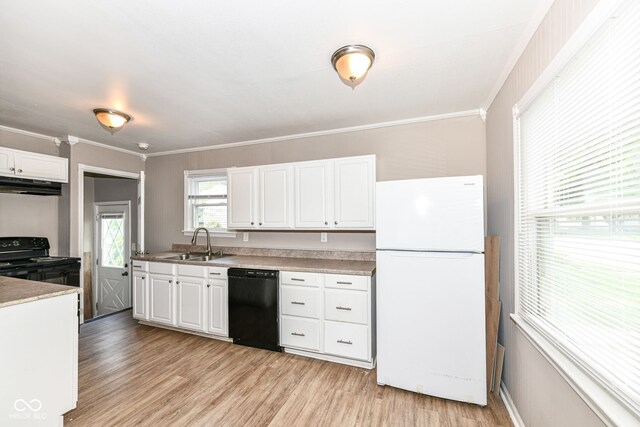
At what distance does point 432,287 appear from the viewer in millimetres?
2166

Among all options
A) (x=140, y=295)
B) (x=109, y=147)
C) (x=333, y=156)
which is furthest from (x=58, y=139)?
(x=333, y=156)

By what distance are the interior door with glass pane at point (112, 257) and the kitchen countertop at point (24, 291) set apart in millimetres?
2959

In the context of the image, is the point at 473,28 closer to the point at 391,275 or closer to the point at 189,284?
the point at 391,275

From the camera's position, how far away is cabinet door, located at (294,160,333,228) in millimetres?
3160

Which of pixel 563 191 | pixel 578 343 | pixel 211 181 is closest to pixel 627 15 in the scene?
pixel 563 191

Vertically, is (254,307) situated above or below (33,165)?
below

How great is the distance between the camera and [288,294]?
296 centimetres

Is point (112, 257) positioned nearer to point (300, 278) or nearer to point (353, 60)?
point (300, 278)

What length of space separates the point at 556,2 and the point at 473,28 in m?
0.38

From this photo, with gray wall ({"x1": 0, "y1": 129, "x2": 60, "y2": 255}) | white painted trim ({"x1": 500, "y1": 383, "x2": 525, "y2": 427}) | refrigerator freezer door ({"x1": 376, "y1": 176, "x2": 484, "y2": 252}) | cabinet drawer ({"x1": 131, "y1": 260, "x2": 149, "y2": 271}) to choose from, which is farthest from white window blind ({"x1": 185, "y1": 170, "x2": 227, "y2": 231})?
white painted trim ({"x1": 500, "y1": 383, "x2": 525, "y2": 427})

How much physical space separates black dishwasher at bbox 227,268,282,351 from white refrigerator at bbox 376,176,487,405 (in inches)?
46.4

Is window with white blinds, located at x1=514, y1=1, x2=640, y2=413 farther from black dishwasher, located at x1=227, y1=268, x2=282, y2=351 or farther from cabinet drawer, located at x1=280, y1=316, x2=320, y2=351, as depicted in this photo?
black dishwasher, located at x1=227, y1=268, x2=282, y2=351

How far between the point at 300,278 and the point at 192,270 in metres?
1.43

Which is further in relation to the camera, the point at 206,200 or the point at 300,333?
the point at 206,200
